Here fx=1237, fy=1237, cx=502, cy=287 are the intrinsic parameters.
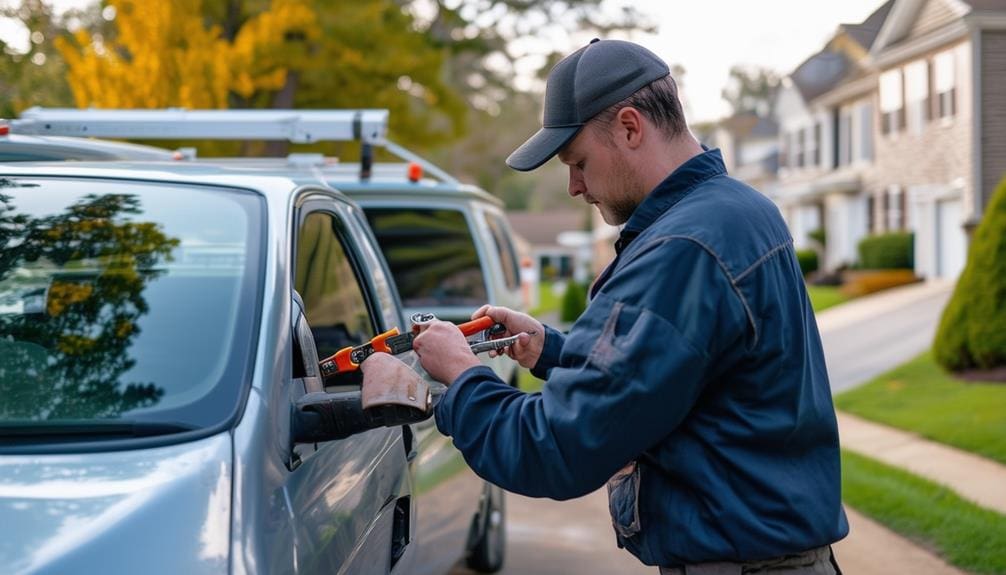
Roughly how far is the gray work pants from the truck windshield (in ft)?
3.36

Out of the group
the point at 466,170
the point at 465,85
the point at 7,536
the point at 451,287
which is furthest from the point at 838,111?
the point at 7,536

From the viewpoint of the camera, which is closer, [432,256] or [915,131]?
[432,256]

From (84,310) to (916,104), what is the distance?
2981 centimetres

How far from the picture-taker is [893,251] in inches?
1204

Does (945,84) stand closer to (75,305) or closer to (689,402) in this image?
(75,305)

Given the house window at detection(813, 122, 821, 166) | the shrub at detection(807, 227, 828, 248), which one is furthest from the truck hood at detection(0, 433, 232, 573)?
the house window at detection(813, 122, 821, 166)

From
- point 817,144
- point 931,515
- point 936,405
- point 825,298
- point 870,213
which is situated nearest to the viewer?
point 931,515

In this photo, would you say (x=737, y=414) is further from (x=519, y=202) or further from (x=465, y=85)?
(x=519, y=202)

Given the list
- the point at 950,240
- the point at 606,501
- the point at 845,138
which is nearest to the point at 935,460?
the point at 606,501

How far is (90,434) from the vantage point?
2.63 metres

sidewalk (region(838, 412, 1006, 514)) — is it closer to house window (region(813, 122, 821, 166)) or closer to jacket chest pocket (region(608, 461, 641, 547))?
jacket chest pocket (region(608, 461, 641, 547))

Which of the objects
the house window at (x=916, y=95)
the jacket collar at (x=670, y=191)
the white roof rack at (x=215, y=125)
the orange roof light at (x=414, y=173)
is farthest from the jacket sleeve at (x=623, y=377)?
the house window at (x=916, y=95)

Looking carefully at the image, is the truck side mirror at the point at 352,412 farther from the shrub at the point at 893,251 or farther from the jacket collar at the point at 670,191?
the shrub at the point at 893,251

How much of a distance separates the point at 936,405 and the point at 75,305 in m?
10.4
